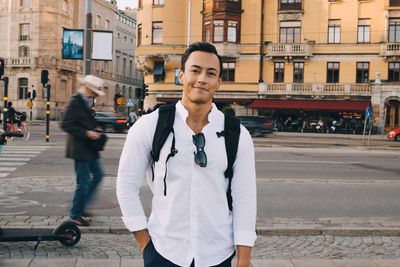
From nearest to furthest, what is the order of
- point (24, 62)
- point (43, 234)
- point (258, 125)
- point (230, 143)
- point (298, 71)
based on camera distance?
point (230, 143) < point (43, 234) < point (258, 125) < point (298, 71) < point (24, 62)

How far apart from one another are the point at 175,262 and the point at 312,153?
688 inches

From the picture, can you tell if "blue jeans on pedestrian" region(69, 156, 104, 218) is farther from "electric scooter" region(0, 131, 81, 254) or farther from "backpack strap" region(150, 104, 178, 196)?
"backpack strap" region(150, 104, 178, 196)

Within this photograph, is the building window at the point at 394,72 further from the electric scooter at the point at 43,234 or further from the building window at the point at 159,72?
the electric scooter at the point at 43,234

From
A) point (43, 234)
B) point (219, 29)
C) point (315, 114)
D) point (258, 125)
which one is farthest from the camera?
point (219, 29)

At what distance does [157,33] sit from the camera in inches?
1704

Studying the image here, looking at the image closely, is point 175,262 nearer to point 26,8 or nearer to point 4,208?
point 4,208

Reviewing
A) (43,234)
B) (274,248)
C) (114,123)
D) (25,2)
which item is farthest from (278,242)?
(25,2)

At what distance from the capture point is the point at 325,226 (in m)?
7.15

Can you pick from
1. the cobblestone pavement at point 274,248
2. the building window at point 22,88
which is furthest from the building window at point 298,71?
the cobblestone pavement at point 274,248

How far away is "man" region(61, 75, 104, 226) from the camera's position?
21.9 feet

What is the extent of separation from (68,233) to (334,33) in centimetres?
3896

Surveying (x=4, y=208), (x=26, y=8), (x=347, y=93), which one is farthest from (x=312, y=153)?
(x=26, y=8)

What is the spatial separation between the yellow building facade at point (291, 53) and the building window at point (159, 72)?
0.08 metres

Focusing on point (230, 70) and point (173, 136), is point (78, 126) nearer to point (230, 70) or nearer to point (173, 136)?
point (173, 136)
